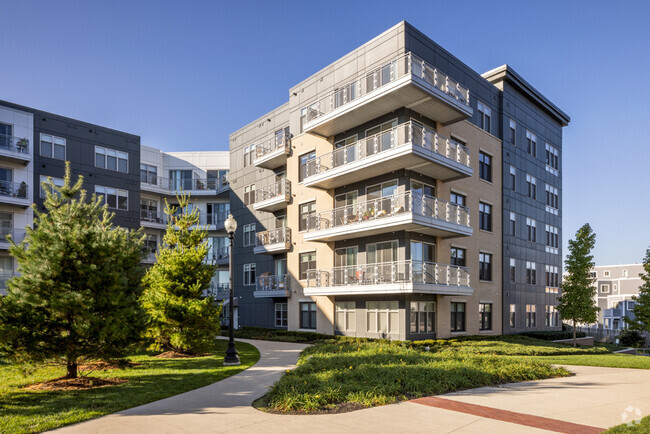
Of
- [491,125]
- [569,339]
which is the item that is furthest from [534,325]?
[491,125]

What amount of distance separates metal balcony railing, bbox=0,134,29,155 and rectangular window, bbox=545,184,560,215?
3998cm

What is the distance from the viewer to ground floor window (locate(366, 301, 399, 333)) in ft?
76.4

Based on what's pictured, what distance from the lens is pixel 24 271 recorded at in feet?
40.6

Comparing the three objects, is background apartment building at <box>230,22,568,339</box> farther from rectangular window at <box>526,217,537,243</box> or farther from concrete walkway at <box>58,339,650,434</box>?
concrete walkway at <box>58,339,650,434</box>

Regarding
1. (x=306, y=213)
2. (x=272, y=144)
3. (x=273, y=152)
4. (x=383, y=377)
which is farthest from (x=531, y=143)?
(x=383, y=377)

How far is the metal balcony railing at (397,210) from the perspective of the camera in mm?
21625

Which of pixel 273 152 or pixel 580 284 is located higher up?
pixel 273 152

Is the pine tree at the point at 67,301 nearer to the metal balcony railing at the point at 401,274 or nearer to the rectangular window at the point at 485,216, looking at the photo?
the metal balcony railing at the point at 401,274

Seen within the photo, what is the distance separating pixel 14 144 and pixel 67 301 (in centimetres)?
2720

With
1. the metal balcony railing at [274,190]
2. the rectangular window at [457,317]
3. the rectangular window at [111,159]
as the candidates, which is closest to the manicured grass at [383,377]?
the rectangular window at [457,317]

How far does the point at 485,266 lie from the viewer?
29.1 meters

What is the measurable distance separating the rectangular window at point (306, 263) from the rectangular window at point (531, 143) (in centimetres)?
1829

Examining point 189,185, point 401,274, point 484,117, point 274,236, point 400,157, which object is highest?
point 484,117

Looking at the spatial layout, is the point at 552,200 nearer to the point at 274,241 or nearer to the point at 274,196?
the point at 274,196
